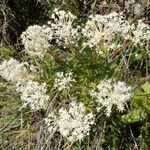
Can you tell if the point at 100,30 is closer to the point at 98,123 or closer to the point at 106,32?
the point at 106,32

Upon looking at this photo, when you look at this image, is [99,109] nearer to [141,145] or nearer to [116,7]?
[141,145]

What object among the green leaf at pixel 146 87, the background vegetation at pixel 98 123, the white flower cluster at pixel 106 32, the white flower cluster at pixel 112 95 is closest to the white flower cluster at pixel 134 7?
the background vegetation at pixel 98 123

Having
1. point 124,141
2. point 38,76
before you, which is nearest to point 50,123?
point 38,76

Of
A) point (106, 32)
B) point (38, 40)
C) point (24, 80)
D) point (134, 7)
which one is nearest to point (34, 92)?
point (24, 80)

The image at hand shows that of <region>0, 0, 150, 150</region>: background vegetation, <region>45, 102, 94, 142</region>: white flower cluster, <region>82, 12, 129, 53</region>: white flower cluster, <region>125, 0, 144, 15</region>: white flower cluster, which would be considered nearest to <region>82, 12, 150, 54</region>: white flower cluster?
<region>82, 12, 129, 53</region>: white flower cluster

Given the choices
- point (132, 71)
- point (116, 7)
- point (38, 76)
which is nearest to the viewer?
point (38, 76)

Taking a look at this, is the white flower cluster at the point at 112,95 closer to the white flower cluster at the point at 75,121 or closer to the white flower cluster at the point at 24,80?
the white flower cluster at the point at 75,121
